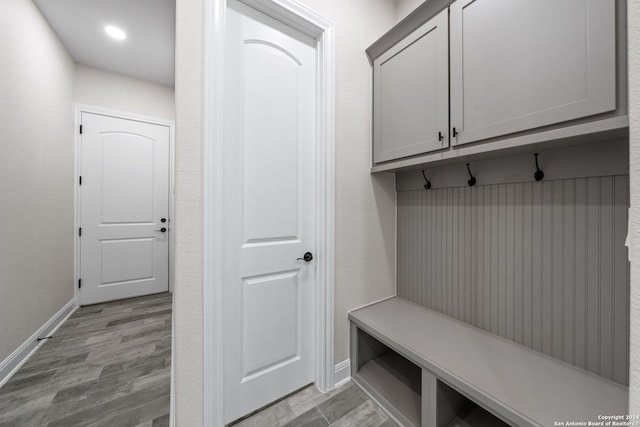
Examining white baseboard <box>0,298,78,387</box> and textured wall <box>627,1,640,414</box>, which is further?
white baseboard <box>0,298,78,387</box>

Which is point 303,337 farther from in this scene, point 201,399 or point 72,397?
point 72,397

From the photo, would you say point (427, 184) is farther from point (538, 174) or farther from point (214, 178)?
point (214, 178)

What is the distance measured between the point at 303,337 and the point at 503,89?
5.59 feet

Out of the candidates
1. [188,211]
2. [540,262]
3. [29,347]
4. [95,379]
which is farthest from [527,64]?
[29,347]

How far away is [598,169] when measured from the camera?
106cm

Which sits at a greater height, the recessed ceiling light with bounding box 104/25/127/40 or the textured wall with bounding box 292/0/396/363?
the recessed ceiling light with bounding box 104/25/127/40

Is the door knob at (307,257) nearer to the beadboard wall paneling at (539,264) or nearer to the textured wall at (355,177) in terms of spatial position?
the textured wall at (355,177)

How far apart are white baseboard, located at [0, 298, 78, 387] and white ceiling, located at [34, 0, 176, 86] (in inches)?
108

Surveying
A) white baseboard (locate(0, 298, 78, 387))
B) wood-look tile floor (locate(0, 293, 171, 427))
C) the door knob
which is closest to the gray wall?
the door knob

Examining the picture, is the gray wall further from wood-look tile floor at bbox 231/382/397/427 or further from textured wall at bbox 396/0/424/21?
textured wall at bbox 396/0/424/21

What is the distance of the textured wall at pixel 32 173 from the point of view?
173cm

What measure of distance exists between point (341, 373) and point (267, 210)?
3.90 ft

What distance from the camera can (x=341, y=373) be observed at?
163cm

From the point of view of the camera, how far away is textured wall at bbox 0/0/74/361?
5.68ft
